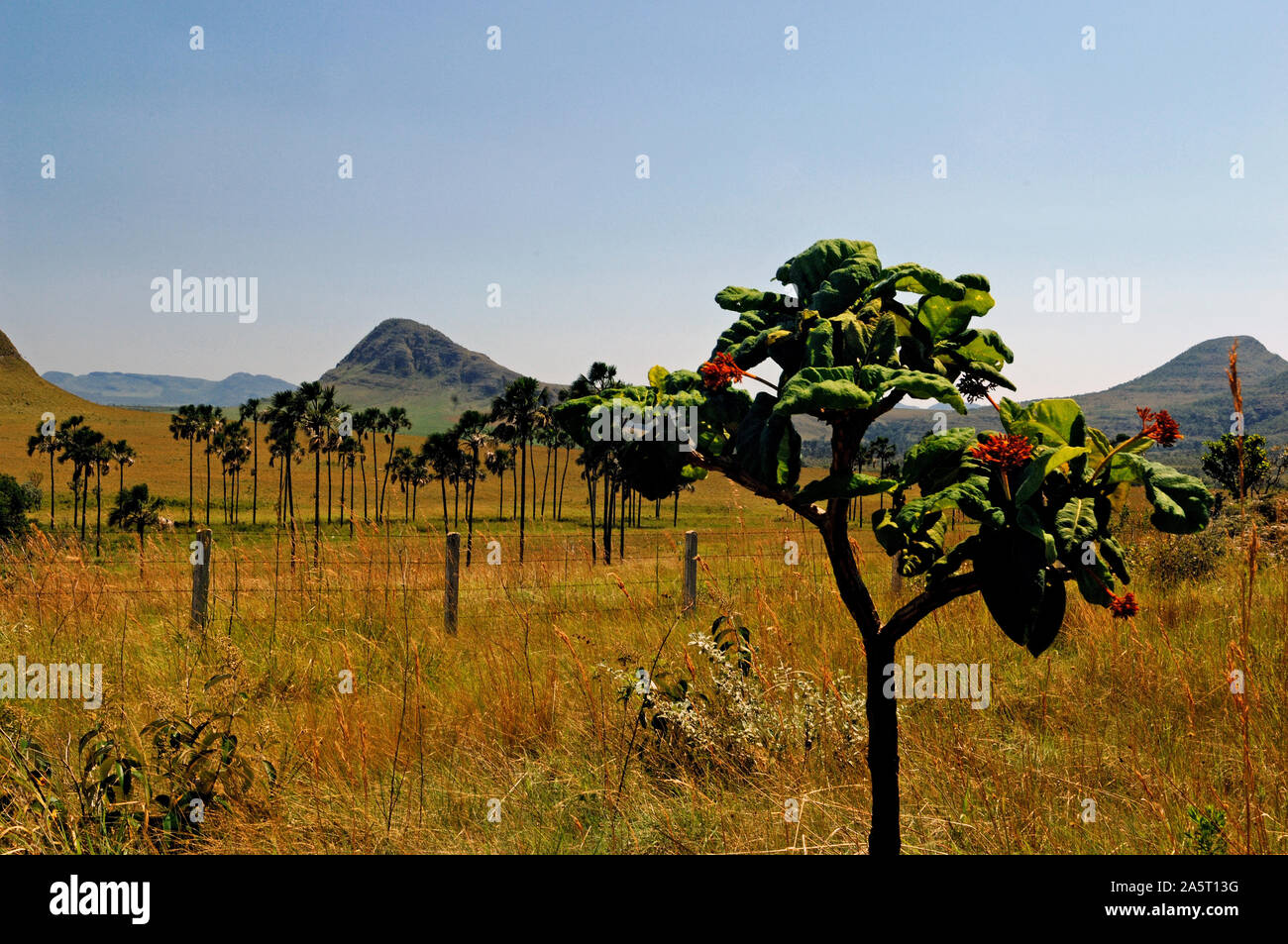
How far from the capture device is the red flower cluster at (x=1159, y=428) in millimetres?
1640

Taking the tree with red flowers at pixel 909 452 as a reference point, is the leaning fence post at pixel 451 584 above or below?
below

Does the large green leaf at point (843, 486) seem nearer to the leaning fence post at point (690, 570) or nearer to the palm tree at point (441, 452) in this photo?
the leaning fence post at point (690, 570)

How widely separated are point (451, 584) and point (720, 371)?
22.7 ft

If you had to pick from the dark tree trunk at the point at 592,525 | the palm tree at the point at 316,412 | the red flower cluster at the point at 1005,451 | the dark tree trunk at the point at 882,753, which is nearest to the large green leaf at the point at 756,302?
the red flower cluster at the point at 1005,451

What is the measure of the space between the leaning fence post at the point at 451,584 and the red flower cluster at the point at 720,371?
566 centimetres

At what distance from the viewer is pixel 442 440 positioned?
258ft

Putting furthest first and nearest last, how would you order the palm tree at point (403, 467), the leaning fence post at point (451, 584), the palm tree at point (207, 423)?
the palm tree at point (403, 467)
the palm tree at point (207, 423)
the leaning fence post at point (451, 584)

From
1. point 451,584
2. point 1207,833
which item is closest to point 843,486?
point 1207,833

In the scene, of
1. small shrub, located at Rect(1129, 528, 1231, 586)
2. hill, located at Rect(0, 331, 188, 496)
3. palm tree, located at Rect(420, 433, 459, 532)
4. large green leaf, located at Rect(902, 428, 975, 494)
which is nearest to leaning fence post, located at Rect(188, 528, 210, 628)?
large green leaf, located at Rect(902, 428, 975, 494)

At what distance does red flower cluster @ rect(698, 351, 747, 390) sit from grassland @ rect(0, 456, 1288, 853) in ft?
6.09

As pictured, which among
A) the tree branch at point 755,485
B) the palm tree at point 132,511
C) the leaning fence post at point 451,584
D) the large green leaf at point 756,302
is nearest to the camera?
the tree branch at point 755,485

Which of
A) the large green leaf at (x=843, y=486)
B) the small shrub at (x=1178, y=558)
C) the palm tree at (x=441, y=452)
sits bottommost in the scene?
the small shrub at (x=1178, y=558)
